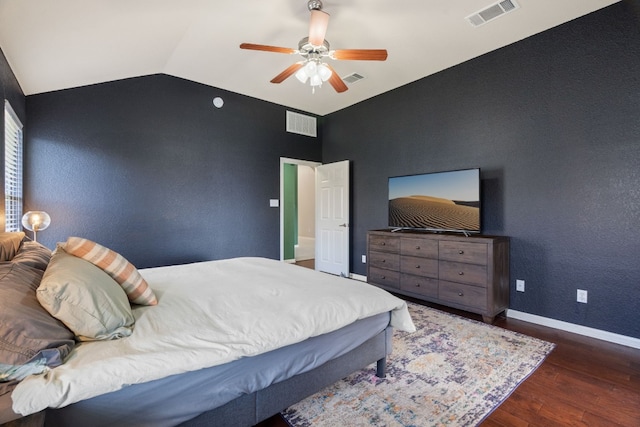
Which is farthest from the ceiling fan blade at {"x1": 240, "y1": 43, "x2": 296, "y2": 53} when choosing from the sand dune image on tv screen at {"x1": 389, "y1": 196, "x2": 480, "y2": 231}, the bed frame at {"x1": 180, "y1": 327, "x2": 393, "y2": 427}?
the bed frame at {"x1": 180, "y1": 327, "x2": 393, "y2": 427}

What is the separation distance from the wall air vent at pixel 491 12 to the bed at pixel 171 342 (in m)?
2.65

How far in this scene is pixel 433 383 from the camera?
6.40 feet

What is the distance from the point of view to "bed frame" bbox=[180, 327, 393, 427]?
1.30m

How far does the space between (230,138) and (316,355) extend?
3.85m

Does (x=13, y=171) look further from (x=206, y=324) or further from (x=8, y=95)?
(x=206, y=324)

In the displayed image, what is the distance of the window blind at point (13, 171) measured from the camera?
2.73 metres

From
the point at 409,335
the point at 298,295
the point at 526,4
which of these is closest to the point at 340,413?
the point at 298,295

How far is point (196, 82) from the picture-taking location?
4262mm

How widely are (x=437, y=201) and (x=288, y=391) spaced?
2.80 metres

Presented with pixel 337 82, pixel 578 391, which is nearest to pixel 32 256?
pixel 337 82

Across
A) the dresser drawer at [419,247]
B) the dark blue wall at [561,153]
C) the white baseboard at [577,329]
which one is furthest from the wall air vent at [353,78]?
the white baseboard at [577,329]

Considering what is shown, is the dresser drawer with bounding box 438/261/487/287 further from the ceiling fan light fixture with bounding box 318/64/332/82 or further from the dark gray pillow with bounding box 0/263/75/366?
the dark gray pillow with bounding box 0/263/75/366

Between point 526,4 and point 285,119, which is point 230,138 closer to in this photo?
point 285,119

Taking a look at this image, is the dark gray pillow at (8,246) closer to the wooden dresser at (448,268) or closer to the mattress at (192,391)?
the mattress at (192,391)
